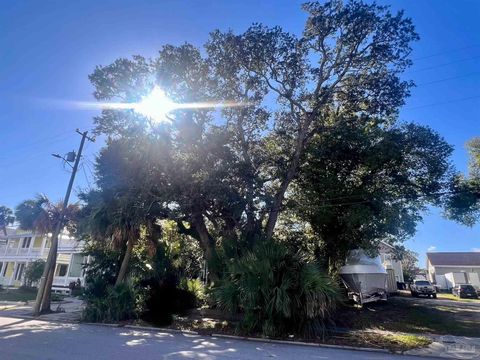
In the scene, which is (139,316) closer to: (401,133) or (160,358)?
(160,358)

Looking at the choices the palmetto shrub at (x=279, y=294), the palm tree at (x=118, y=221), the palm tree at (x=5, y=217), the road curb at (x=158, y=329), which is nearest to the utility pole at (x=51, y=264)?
the palm tree at (x=118, y=221)

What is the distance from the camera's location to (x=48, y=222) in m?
18.6

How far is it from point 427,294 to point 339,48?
26755mm

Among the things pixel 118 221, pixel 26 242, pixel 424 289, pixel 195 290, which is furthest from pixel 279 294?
pixel 26 242

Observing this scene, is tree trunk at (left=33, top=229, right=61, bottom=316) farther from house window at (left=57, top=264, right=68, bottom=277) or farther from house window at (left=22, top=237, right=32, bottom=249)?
house window at (left=22, top=237, right=32, bottom=249)

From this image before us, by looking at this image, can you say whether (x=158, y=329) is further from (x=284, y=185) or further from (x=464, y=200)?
(x=464, y=200)

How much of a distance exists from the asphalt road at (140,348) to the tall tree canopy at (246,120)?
5860 mm

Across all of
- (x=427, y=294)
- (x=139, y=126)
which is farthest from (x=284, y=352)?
(x=427, y=294)

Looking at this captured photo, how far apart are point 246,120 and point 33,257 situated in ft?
107

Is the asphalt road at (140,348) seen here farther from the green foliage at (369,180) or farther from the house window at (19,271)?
the house window at (19,271)

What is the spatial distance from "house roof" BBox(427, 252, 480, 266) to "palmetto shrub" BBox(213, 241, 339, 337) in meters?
50.2

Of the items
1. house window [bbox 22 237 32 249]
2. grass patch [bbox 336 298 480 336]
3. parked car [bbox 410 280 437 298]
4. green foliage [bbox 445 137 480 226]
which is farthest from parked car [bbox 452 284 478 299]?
house window [bbox 22 237 32 249]

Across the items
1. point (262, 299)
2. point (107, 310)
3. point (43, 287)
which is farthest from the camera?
point (43, 287)

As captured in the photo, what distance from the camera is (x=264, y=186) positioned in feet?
64.3
